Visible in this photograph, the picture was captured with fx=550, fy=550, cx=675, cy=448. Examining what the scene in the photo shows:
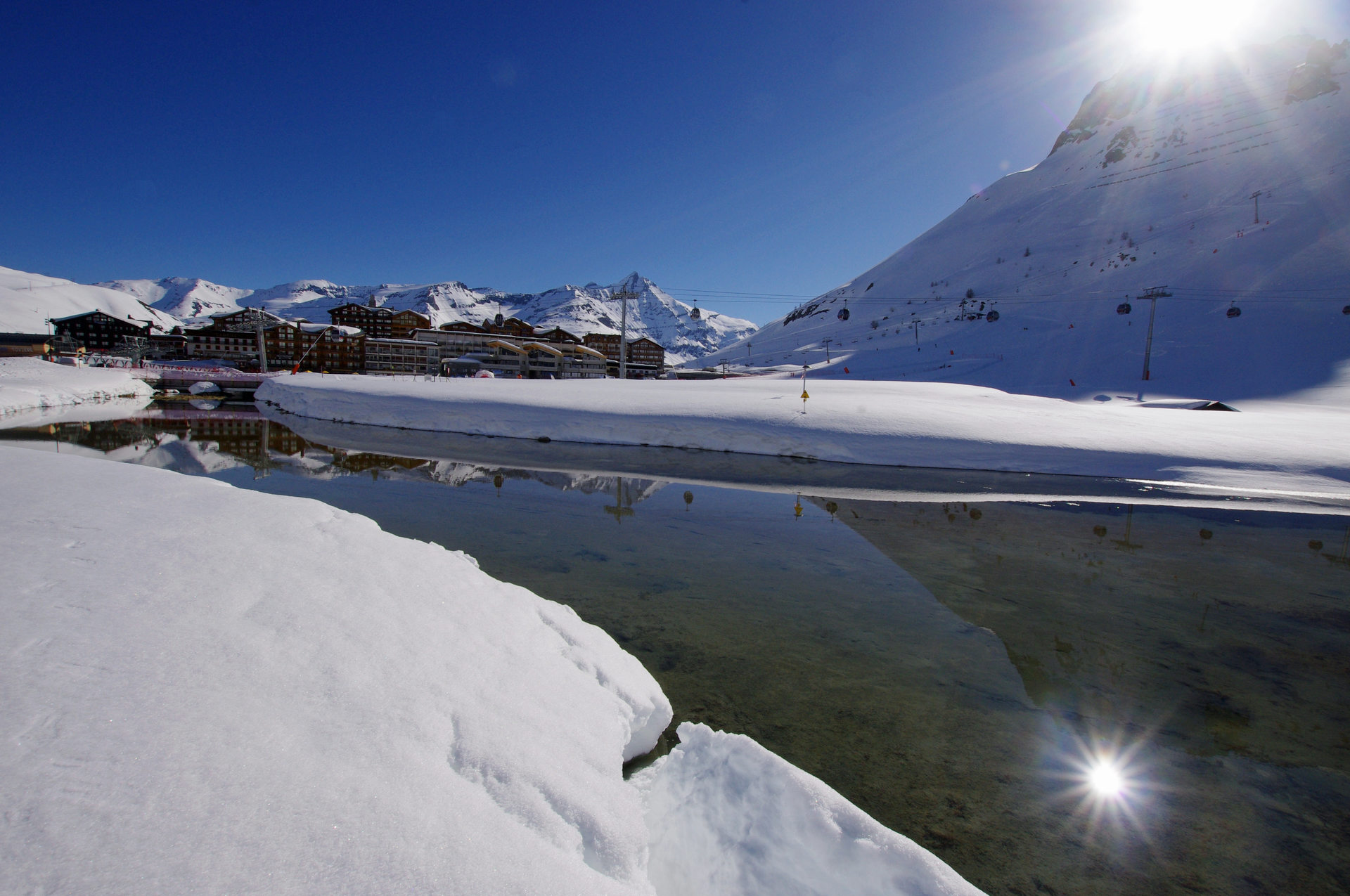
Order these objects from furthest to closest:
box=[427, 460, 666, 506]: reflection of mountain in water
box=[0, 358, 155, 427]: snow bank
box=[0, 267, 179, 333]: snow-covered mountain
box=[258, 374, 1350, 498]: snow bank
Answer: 1. box=[0, 267, 179, 333]: snow-covered mountain
2. box=[0, 358, 155, 427]: snow bank
3. box=[258, 374, 1350, 498]: snow bank
4. box=[427, 460, 666, 506]: reflection of mountain in water

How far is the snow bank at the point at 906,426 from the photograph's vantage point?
14.2m

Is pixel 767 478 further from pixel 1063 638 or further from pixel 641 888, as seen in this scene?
pixel 641 888

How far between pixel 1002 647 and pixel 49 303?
231m

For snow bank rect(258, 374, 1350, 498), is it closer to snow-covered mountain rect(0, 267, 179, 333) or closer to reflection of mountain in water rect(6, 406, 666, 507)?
reflection of mountain in water rect(6, 406, 666, 507)

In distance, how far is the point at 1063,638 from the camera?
18.2ft

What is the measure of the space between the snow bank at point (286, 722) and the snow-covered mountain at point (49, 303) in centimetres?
15971

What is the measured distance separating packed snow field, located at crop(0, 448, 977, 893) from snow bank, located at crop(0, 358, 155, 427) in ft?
90.8

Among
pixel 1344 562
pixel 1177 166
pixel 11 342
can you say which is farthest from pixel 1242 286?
pixel 11 342

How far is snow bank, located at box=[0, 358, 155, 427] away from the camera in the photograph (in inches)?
1033

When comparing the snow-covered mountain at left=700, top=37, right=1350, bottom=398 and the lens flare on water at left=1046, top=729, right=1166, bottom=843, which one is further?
the snow-covered mountain at left=700, top=37, right=1350, bottom=398

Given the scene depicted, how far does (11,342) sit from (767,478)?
88.4 meters

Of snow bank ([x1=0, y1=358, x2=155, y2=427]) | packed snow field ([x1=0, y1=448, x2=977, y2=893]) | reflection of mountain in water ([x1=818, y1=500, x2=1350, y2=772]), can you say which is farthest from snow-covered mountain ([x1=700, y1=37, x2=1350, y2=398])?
snow bank ([x1=0, y1=358, x2=155, y2=427])

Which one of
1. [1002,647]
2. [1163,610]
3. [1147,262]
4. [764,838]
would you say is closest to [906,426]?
[1163,610]

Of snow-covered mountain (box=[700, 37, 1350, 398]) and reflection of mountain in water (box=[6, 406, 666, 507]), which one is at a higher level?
snow-covered mountain (box=[700, 37, 1350, 398])
